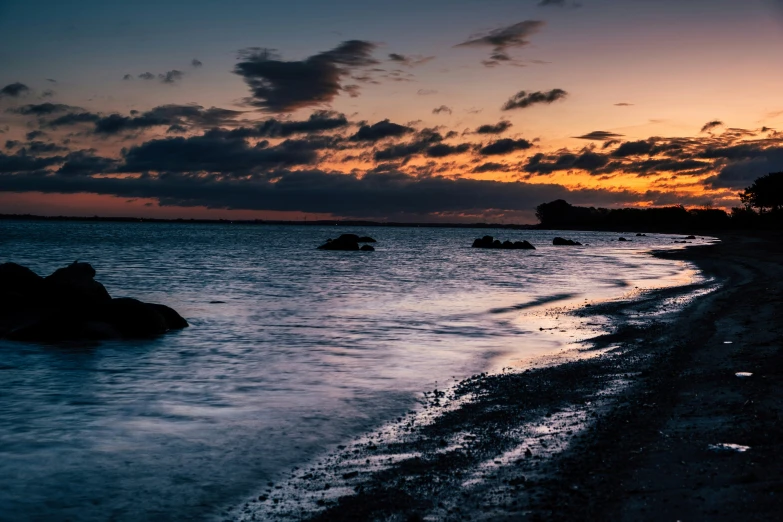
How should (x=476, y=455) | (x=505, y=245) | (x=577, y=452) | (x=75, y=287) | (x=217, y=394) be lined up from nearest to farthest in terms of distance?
(x=577, y=452)
(x=476, y=455)
(x=217, y=394)
(x=75, y=287)
(x=505, y=245)

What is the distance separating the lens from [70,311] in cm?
1753

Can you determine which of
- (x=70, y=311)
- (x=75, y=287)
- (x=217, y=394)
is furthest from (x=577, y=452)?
(x=75, y=287)

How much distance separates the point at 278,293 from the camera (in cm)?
3291

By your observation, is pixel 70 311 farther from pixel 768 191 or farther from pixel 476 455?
pixel 768 191

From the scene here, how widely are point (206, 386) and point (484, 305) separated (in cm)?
1626

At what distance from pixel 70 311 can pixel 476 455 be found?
1443 centimetres

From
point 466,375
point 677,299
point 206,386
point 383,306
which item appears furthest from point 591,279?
point 206,386

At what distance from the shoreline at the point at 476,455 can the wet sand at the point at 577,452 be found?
22 mm

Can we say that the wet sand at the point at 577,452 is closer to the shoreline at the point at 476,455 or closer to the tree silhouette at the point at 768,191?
the shoreline at the point at 476,455

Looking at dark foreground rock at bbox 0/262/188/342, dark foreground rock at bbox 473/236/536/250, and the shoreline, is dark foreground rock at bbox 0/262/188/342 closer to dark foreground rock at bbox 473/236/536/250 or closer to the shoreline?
the shoreline

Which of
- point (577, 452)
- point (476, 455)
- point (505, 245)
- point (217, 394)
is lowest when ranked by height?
point (217, 394)

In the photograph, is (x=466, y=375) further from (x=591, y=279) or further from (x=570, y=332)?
(x=591, y=279)

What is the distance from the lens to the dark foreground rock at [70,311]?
1703cm

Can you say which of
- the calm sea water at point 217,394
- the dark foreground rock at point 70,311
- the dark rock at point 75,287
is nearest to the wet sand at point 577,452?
the calm sea water at point 217,394
